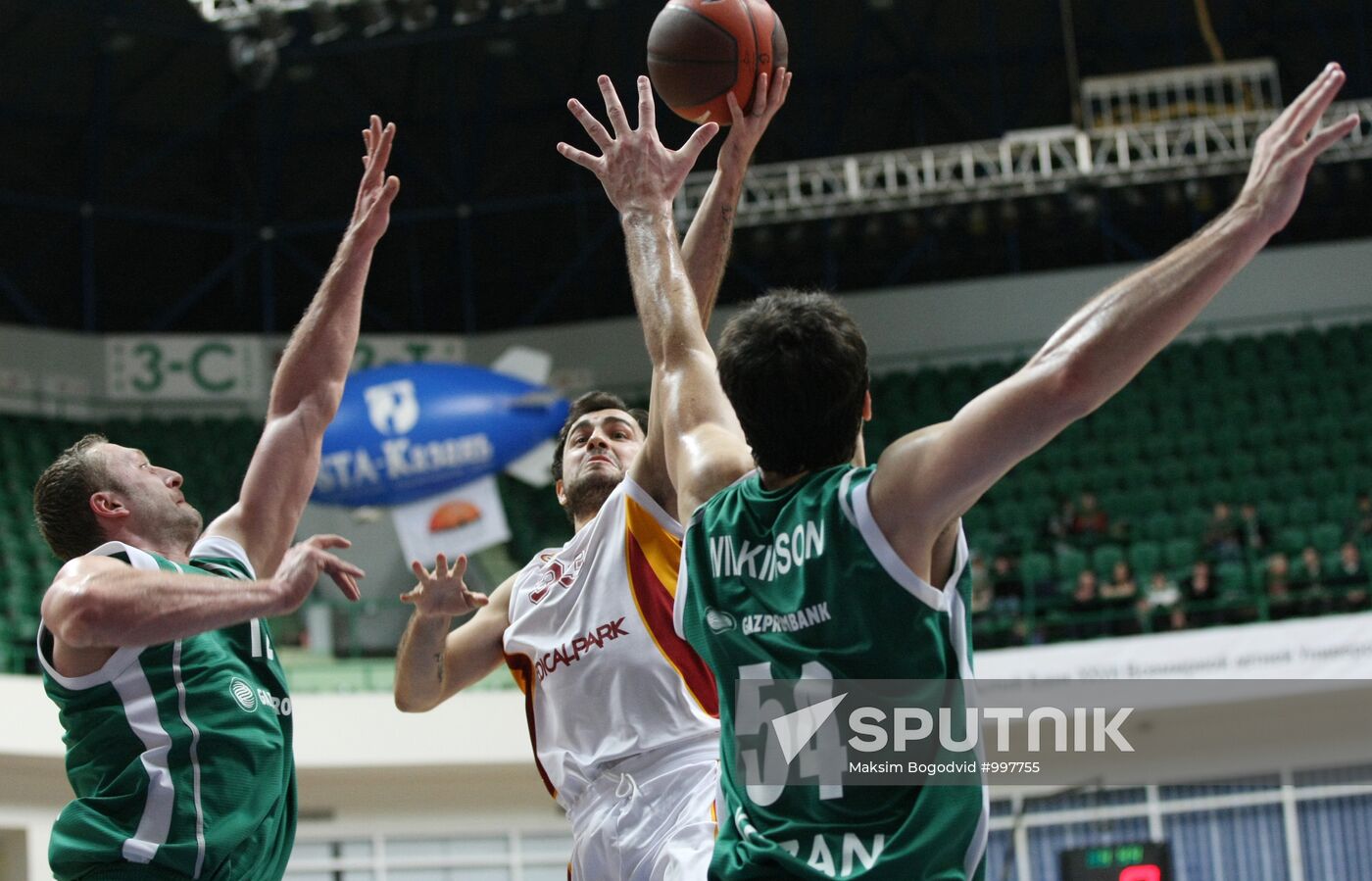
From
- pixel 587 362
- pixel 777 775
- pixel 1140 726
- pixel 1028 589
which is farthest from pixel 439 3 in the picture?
pixel 777 775

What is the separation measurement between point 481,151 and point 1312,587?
1154 cm

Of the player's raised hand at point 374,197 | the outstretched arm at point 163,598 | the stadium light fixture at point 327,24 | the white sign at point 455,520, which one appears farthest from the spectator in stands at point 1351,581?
the outstretched arm at point 163,598

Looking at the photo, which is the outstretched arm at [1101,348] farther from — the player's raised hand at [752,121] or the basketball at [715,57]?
the basketball at [715,57]

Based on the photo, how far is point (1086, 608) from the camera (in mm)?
14477

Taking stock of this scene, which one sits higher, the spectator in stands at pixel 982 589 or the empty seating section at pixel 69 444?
the empty seating section at pixel 69 444

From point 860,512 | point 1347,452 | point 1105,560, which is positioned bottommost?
point 860,512

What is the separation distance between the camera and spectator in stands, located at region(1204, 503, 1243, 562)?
14.9 m

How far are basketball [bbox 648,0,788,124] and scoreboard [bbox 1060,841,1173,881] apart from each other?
6.71 m

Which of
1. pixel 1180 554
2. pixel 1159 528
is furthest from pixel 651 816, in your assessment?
pixel 1159 528

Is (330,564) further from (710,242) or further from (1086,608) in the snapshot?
(1086,608)

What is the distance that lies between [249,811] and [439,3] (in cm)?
1572

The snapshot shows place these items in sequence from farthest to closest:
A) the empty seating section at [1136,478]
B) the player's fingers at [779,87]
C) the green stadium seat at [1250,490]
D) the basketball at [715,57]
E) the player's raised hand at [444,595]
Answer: the green stadium seat at [1250,490] → the empty seating section at [1136,478] → the basketball at [715,57] → the player's raised hand at [444,595] → the player's fingers at [779,87]

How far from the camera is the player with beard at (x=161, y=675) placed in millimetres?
3527

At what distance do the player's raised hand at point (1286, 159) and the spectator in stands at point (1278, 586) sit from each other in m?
12.3
